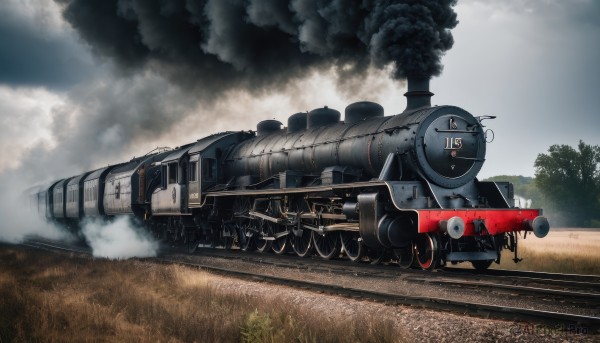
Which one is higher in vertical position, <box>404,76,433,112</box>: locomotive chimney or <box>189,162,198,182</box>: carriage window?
<box>404,76,433,112</box>: locomotive chimney

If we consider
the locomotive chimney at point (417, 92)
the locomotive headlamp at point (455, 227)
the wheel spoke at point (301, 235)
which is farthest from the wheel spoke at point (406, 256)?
the locomotive chimney at point (417, 92)

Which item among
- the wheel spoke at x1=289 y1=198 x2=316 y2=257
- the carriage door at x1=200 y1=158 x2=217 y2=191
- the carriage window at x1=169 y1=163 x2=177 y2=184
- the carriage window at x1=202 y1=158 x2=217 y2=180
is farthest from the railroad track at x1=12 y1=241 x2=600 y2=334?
the carriage window at x1=169 y1=163 x2=177 y2=184

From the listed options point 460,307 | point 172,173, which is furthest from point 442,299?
point 172,173

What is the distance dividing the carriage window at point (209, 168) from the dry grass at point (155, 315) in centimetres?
609

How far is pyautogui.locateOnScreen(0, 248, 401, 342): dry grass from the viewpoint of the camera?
6.02 metres

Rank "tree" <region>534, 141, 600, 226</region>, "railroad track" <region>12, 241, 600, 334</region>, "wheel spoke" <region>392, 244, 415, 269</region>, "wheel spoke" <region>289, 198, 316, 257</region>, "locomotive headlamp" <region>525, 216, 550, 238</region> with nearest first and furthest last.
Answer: "railroad track" <region>12, 241, 600, 334</region> < "locomotive headlamp" <region>525, 216, 550, 238</region> < "wheel spoke" <region>392, 244, 415, 269</region> < "wheel spoke" <region>289, 198, 316, 257</region> < "tree" <region>534, 141, 600, 226</region>

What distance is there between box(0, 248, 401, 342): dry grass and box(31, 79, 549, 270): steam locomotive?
344 centimetres

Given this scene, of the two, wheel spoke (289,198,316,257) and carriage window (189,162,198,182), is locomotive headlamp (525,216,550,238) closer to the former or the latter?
wheel spoke (289,198,316,257)

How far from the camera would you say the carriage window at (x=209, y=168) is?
56.9 ft

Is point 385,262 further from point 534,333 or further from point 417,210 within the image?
point 534,333

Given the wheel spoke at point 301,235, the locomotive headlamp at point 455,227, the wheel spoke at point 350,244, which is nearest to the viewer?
the locomotive headlamp at point 455,227

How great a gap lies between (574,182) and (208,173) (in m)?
50.7

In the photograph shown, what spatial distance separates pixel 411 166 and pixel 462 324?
517 cm

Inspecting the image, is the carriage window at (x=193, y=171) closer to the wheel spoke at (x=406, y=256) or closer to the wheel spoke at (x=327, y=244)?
the wheel spoke at (x=327, y=244)
